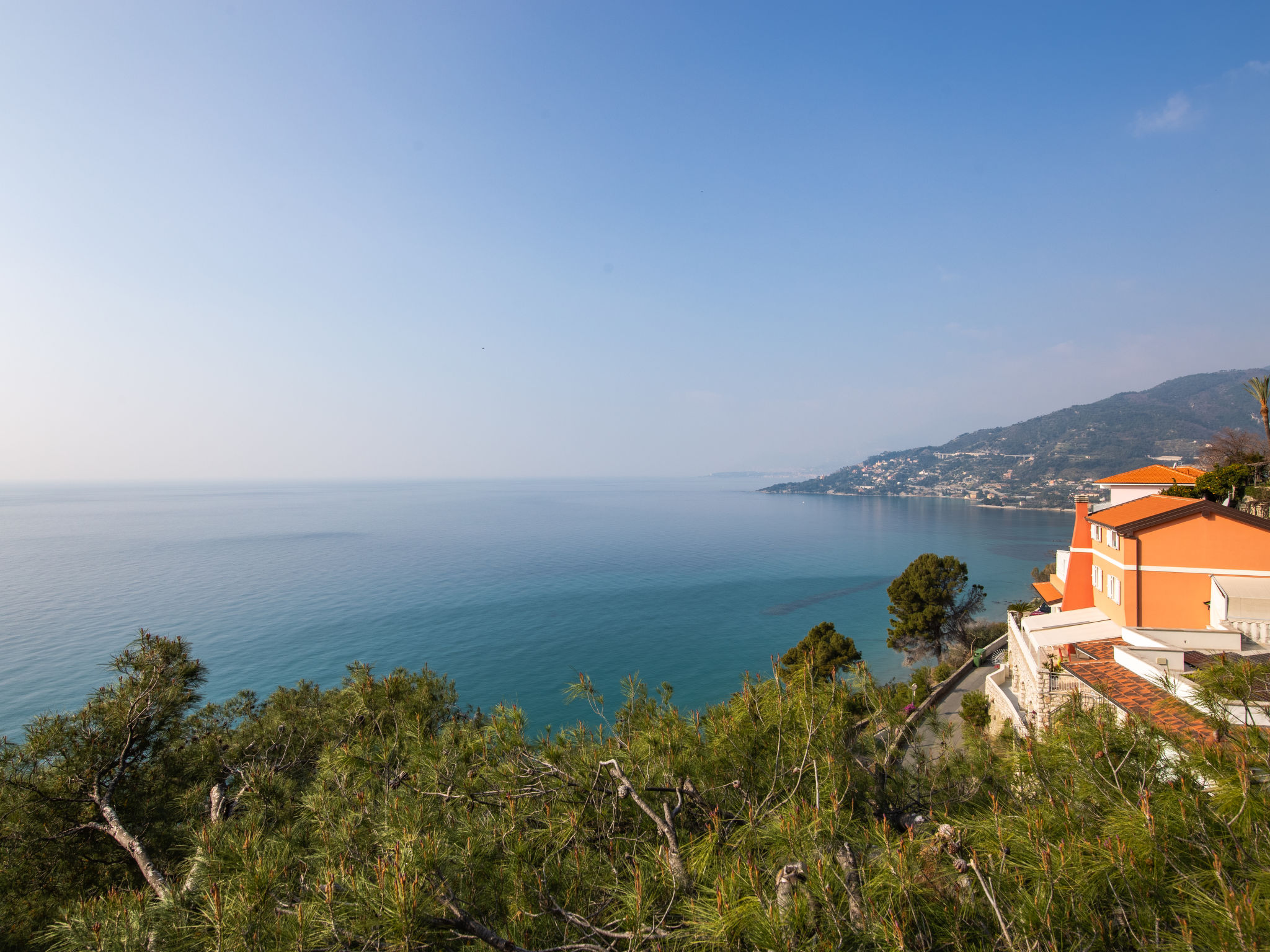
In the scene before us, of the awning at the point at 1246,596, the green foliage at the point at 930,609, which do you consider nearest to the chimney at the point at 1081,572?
the awning at the point at 1246,596

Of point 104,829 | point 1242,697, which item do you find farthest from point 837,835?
point 104,829

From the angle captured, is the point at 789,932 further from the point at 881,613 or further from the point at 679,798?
the point at 881,613

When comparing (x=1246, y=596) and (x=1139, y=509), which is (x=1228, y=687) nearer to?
(x=1246, y=596)

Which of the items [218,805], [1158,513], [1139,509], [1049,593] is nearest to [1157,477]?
[1139,509]

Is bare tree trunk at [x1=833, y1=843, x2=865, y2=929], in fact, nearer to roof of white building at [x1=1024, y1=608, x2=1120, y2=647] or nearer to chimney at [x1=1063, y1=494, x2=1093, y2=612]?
roof of white building at [x1=1024, y1=608, x2=1120, y2=647]

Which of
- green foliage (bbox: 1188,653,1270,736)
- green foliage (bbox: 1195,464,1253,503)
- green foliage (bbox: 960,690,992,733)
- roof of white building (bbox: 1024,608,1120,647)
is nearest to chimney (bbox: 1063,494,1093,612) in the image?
roof of white building (bbox: 1024,608,1120,647)
